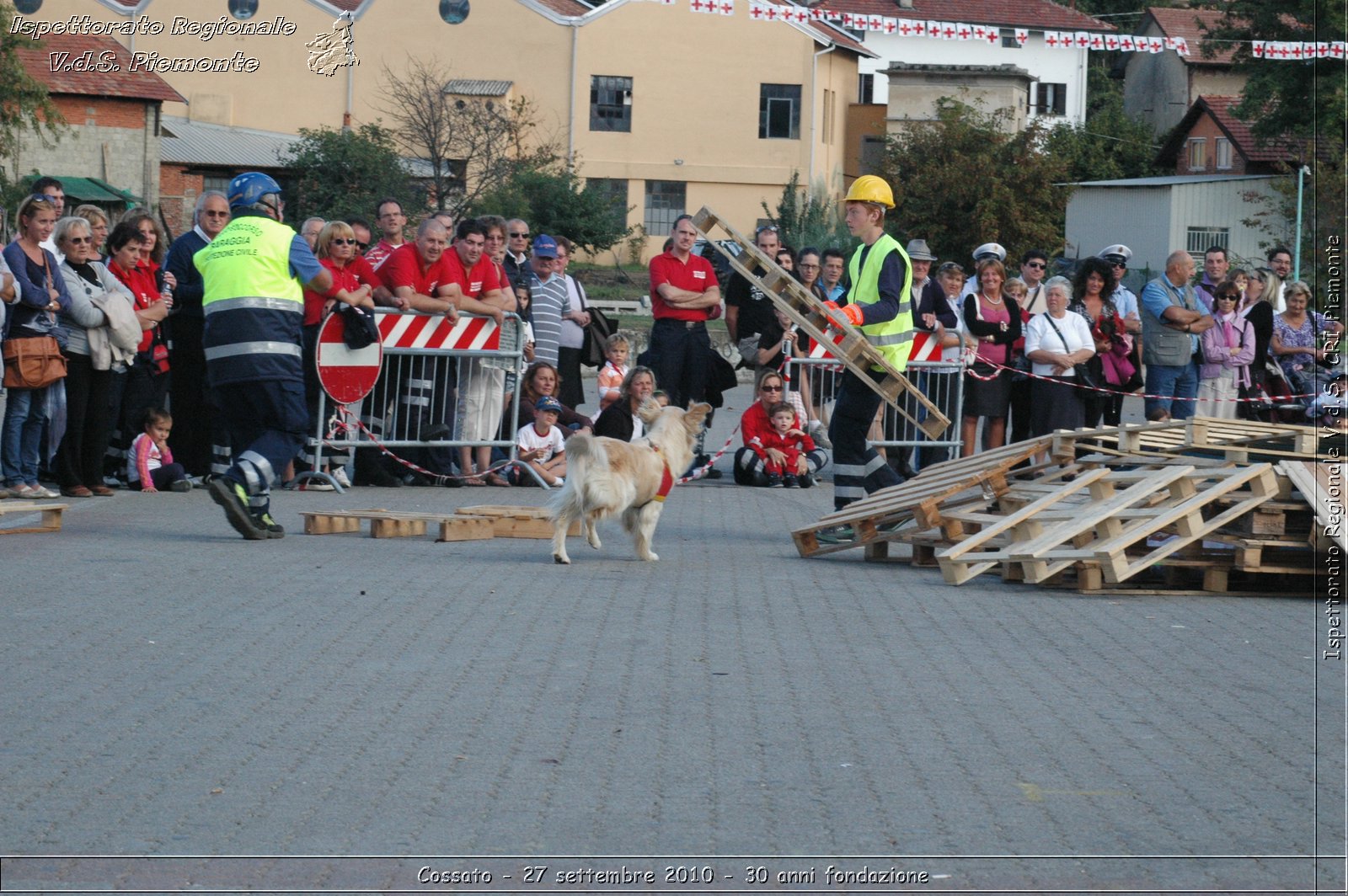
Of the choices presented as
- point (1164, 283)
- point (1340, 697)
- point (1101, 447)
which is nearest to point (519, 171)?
point (1164, 283)

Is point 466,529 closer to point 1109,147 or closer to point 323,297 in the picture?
point 323,297

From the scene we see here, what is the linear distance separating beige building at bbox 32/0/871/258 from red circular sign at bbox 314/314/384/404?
48319 millimetres

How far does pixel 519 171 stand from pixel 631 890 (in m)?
52.4

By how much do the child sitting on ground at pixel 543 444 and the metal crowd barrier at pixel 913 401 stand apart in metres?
2.55

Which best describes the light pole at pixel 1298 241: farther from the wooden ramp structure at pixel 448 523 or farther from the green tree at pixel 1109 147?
the green tree at pixel 1109 147

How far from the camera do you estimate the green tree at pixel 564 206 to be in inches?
2172

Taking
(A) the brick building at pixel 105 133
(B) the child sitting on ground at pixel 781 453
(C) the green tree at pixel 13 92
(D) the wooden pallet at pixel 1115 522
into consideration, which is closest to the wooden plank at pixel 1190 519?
(D) the wooden pallet at pixel 1115 522

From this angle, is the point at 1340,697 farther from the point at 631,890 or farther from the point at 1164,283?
the point at 1164,283

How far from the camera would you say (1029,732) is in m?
6.45

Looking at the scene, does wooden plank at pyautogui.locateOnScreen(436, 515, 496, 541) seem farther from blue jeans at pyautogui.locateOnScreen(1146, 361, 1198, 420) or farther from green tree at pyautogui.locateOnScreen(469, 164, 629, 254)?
green tree at pyautogui.locateOnScreen(469, 164, 629, 254)

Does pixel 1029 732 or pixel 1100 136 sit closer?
pixel 1029 732

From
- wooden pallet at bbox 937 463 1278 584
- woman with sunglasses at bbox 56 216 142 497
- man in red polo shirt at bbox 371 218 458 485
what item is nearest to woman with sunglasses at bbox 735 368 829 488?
man in red polo shirt at bbox 371 218 458 485

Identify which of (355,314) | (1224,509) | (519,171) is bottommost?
(1224,509)

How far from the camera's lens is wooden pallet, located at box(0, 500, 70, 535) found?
1114 cm
